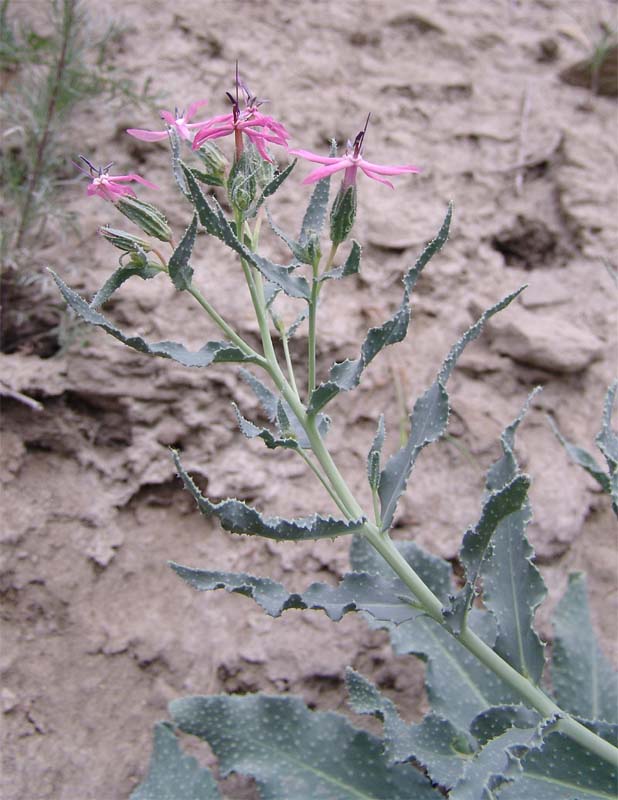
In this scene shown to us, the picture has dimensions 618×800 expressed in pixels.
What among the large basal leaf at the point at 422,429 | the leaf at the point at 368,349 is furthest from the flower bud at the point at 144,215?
the large basal leaf at the point at 422,429

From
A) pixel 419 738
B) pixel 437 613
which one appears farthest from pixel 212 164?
pixel 419 738

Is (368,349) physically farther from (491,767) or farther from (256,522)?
(491,767)

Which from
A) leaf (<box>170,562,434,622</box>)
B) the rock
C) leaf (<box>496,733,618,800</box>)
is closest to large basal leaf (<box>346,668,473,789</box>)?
leaf (<box>496,733,618,800</box>)

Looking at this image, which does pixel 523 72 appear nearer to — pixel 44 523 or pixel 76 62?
pixel 76 62

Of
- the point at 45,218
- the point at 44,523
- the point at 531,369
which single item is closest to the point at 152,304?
the point at 45,218

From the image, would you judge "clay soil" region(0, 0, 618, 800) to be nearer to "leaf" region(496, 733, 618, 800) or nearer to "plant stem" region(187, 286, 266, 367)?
"leaf" region(496, 733, 618, 800)

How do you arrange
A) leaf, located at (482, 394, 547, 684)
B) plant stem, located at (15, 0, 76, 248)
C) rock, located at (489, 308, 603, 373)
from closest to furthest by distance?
leaf, located at (482, 394, 547, 684)
plant stem, located at (15, 0, 76, 248)
rock, located at (489, 308, 603, 373)

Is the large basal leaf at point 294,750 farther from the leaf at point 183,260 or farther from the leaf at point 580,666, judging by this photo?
the leaf at point 183,260
